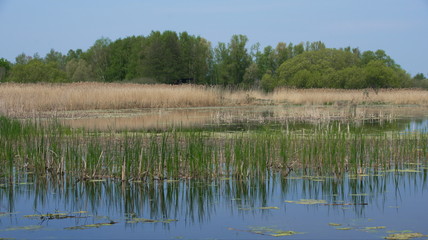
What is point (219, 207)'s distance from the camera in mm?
6035

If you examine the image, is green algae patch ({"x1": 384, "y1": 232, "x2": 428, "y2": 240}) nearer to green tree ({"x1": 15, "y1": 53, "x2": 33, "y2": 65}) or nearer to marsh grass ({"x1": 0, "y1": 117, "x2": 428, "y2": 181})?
marsh grass ({"x1": 0, "y1": 117, "x2": 428, "y2": 181})

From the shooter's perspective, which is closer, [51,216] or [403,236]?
[403,236]

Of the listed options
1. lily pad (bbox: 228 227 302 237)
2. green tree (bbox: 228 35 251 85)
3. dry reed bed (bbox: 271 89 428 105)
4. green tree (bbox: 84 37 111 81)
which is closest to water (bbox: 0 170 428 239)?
lily pad (bbox: 228 227 302 237)

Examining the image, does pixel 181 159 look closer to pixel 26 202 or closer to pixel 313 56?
pixel 26 202

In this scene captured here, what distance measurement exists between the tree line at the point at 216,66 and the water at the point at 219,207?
3917 cm

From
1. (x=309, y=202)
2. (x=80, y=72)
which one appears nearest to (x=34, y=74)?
(x=80, y=72)

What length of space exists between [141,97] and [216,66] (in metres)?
45.5

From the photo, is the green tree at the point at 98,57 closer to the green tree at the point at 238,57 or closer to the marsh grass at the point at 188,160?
the green tree at the point at 238,57

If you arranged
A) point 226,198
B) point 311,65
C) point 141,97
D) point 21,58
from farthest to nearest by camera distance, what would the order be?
point 21,58 → point 311,65 → point 141,97 → point 226,198

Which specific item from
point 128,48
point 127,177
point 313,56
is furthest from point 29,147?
point 128,48

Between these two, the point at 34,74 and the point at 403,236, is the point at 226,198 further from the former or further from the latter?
the point at 34,74

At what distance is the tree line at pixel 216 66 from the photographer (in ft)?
167

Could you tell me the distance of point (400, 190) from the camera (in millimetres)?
6703

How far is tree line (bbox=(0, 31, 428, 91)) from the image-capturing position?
167ft
